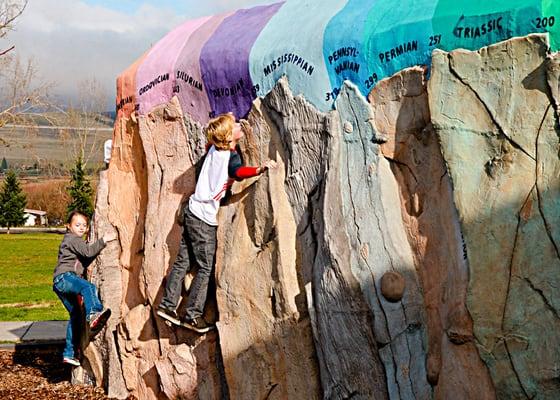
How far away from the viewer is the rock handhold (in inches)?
191

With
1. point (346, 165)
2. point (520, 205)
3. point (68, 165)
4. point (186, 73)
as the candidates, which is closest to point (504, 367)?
point (520, 205)

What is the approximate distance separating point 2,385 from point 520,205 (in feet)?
18.0

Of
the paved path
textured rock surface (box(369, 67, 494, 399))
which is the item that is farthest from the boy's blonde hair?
the paved path

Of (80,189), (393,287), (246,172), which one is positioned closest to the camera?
(393,287)

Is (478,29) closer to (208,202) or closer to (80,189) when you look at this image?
(208,202)

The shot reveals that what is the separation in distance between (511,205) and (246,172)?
7.08 feet

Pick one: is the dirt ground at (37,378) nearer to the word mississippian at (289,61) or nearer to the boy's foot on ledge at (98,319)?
the boy's foot on ledge at (98,319)

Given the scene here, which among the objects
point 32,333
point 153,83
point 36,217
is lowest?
point 32,333

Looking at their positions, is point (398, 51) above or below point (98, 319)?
above

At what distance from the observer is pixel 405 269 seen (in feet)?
16.1

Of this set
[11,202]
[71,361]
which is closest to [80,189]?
[11,202]

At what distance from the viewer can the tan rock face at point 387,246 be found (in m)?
4.27

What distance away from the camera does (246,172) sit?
19.3ft

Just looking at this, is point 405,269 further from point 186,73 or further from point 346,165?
point 186,73
